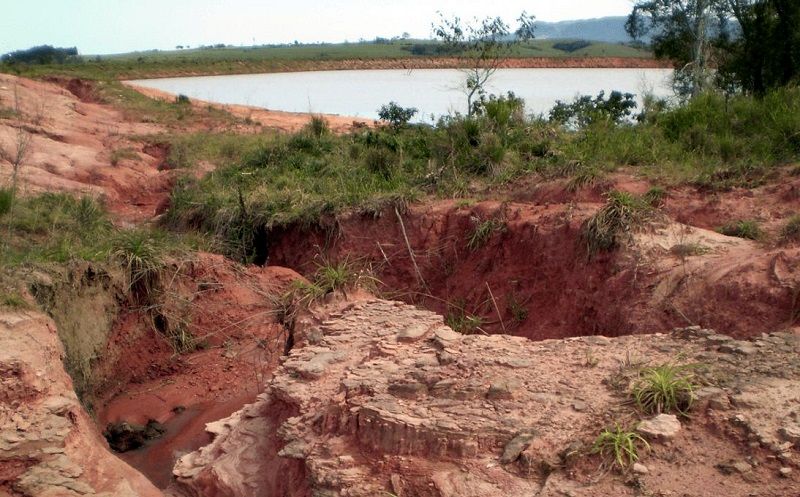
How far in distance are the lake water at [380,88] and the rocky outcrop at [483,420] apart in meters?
6.96

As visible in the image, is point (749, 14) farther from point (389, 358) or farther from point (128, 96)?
point (128, 96)

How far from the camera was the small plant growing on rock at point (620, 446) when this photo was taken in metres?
3.79

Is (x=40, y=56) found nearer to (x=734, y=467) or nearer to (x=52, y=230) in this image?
(x=52, y=230)

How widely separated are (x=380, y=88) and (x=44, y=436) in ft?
85.6

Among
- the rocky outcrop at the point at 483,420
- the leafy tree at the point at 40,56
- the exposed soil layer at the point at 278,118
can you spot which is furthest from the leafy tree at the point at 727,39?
the leafy tree at the point at 40,56

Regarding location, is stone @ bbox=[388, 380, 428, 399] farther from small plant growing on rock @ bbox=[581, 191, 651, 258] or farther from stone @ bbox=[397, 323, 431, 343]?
small plant growing on rock @ bbox=[581, 191, 651, 258]

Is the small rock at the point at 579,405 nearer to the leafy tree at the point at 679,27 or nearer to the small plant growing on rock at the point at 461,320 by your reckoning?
the small plant growing on rock at the point at 461,320

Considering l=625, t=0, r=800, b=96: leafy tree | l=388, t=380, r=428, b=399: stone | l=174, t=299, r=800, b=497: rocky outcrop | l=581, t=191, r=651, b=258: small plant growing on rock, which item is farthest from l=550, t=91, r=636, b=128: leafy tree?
l=388, t=380, r=428, b=399: stone

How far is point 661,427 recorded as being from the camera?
12.7 feet

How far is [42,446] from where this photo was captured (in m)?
5.35

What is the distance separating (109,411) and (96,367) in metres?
0.40

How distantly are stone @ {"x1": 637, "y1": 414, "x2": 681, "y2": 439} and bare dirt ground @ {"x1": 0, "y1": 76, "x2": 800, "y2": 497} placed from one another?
0.02 meters

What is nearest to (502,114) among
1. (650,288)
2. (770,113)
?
(770,113)

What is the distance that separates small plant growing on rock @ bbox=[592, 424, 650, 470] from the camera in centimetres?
379
